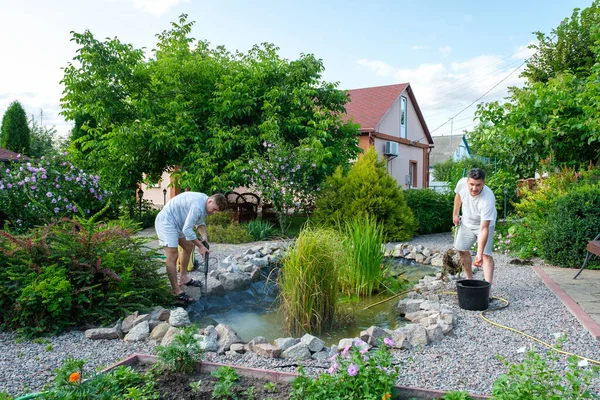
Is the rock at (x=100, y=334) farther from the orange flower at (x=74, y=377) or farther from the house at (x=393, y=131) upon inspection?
the house at (x=393, y=131)

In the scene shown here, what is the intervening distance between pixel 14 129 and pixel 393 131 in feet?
51.7

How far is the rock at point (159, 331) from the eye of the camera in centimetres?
346

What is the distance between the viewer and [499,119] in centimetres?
967

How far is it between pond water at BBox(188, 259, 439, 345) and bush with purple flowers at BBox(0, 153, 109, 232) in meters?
3.85

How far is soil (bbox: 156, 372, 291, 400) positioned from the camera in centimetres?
239

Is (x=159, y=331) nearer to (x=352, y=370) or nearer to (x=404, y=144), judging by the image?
(x=352, y=370)

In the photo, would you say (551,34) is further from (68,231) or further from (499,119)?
(68,231)

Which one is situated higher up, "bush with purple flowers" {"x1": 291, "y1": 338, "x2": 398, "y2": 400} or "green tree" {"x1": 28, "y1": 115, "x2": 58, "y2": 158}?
"green tree" {"x1": 28, "y1": 115, "x2": 58, "y2": 158}

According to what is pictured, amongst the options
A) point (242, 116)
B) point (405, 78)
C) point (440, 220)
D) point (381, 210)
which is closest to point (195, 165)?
point (242, 116)

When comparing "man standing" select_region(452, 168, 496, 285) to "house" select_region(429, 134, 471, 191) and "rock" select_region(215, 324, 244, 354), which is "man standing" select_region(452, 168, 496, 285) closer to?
"rock" select_region(215, 324, 244, 354)

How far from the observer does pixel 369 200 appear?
9406mm

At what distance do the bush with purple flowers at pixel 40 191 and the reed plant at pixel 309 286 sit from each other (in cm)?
498

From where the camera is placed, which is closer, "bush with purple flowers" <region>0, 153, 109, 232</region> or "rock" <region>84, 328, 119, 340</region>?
"rock" <region>84, 328, 119, 340</region>

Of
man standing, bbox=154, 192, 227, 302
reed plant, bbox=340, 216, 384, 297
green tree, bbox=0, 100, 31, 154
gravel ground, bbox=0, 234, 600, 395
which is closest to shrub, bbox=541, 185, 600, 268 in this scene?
gravel ground, bbox=0, 234, 600, 395
